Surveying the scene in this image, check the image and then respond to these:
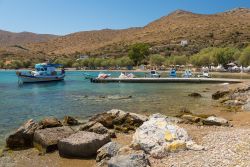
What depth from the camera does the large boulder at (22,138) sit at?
663 inches

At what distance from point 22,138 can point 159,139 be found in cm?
723

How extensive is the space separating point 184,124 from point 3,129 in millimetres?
10621

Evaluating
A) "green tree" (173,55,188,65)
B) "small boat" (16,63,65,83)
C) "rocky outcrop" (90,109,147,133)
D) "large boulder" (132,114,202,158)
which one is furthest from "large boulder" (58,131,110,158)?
"green tree" (173,55,188,65)

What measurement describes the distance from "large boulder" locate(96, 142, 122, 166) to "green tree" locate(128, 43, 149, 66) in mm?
128612

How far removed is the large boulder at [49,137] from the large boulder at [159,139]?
394 cm

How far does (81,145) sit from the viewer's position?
563 inches

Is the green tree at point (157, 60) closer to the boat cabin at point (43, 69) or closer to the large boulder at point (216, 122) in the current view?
the boat cabin at point (43, 69)

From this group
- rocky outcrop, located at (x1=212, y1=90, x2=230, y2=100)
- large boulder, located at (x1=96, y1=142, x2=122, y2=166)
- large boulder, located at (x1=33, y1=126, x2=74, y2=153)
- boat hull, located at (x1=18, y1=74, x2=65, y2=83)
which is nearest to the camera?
large boulder, located at (x1=96, y1=142, x2=122, y2=166)

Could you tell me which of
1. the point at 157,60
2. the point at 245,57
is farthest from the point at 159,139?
the point at 157,60

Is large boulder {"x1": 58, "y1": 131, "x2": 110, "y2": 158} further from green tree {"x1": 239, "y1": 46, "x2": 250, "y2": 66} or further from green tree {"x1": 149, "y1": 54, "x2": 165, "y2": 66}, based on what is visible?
green tree {"x1": 149, "y1": 54, "x2": 165, "y2": 66}

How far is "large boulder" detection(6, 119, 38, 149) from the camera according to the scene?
1683 cm

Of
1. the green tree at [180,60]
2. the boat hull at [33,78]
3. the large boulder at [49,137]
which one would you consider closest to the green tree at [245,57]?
the green tree at [180,60]

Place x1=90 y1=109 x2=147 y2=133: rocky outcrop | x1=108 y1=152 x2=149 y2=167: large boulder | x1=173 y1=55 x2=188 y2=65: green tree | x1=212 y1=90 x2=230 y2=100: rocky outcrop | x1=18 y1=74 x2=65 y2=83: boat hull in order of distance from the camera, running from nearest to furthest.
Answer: x1=108 y1=152 x2=149 y2=167: large boulder
x1=90 y1=109 x2=147 y2=133: rocky outcrop
x1=212 y1=90 x2=230 y2=100: rocky outcrop
x1=18 y1=74 x2=65 y2=83: boat hull
x1=173 y1=55 x2=188 y2=65: green tree

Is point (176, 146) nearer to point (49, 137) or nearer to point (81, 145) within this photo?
point (81, 145)
